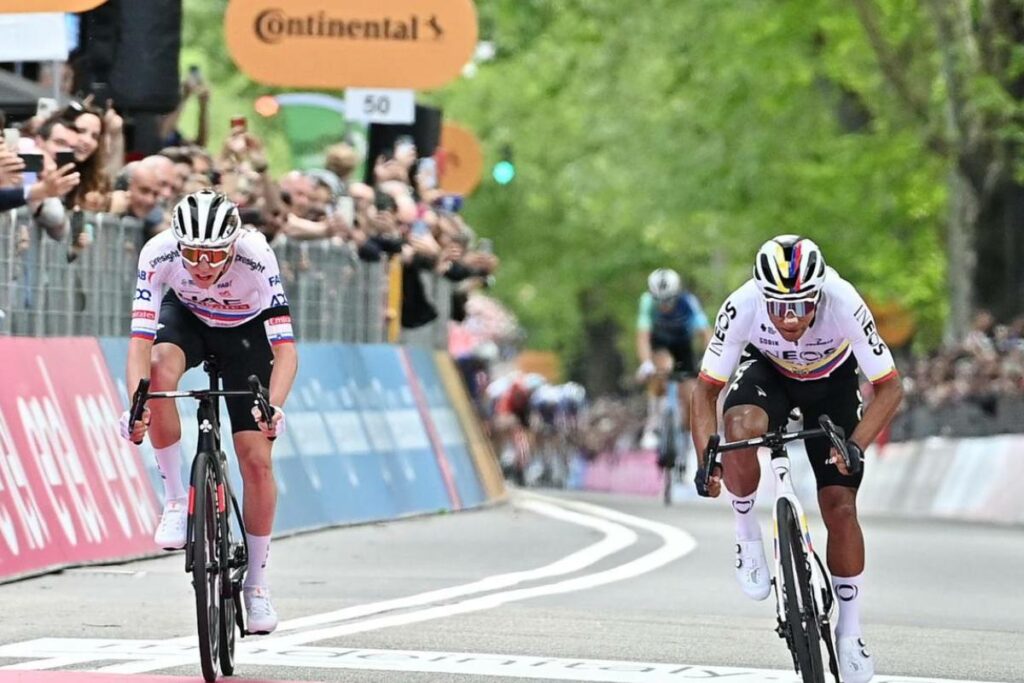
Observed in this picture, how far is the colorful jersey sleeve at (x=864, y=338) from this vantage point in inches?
416

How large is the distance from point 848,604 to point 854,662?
305 millimetres

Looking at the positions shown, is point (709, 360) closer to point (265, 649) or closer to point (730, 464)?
point (730, 464)

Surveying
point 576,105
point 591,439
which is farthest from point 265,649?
point 576,105

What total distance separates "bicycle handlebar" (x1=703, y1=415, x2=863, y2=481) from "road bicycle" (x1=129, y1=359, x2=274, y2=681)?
162 cm

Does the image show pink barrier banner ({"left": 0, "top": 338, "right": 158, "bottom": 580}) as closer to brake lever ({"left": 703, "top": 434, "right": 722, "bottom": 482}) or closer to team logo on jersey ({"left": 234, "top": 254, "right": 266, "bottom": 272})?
team logo on jersey ({"left": 234, "top": 254, "right": 266, "bottom": 272})

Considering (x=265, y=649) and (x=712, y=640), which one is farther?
(x=712, y=640)

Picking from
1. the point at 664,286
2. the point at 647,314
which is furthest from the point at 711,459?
the point at 647,314

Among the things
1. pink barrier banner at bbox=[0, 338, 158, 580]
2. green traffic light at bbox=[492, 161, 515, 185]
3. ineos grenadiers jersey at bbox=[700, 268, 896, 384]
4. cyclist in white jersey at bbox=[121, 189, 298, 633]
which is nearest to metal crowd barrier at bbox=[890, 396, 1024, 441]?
green traffic light at bbox=[492, 161, 515, 185]

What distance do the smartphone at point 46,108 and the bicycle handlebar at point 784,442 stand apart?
6904 mm

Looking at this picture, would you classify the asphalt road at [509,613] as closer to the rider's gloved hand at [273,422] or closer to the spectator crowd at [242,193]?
the rider's gloved hand at [273,422]

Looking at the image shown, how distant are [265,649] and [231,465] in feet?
20.7

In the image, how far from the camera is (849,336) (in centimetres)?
1061

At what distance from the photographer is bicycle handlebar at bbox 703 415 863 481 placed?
10.1 m

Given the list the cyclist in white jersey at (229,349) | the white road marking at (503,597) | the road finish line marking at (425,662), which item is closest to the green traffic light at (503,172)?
the white road marking at (503,597)
